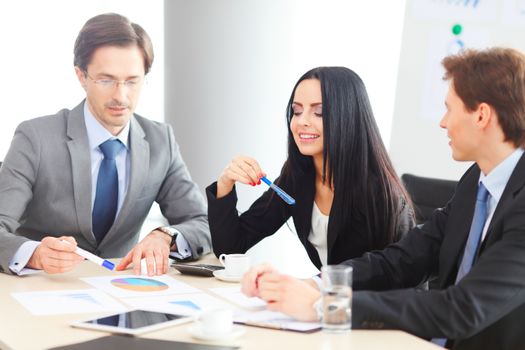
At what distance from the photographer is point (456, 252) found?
2.02m

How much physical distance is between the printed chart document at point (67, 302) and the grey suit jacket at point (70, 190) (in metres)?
0.59

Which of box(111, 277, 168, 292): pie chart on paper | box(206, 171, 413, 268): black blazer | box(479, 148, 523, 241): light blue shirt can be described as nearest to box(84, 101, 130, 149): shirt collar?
box(206, 171, 413, 268): black blazer

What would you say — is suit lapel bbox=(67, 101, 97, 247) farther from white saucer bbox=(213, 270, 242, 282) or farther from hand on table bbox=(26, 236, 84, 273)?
white saucer bbox=(213, 270, 242, 282)

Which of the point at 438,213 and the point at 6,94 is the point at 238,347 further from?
the point at 6,94

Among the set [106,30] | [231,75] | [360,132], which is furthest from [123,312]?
[231,75]

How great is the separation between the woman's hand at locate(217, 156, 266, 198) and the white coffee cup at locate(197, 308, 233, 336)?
3.11 ft

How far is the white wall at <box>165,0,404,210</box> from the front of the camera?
12.8 feet

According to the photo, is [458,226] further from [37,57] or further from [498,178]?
[37,57]

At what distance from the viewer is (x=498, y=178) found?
193cm

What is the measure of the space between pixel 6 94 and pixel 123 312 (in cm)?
309

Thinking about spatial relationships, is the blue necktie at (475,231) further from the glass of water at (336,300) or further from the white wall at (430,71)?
the white wall at (430,71)

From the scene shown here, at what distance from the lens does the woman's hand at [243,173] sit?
8.25ft

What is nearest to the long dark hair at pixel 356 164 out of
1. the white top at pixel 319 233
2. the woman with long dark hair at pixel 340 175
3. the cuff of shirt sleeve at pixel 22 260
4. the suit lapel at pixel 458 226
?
the woman with long dark hair at pixel 340 175

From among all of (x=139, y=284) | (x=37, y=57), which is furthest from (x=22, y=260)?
(x=37, y=57)
